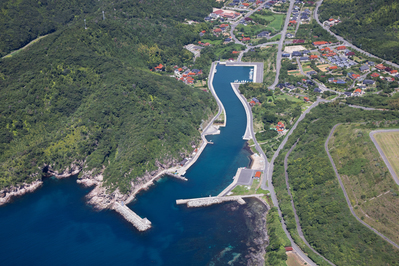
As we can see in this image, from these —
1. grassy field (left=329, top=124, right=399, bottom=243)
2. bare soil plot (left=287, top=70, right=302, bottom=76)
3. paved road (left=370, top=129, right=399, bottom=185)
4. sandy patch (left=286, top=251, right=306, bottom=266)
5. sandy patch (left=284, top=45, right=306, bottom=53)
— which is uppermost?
paved road (left=370, top=129, right=399, bottom=185)

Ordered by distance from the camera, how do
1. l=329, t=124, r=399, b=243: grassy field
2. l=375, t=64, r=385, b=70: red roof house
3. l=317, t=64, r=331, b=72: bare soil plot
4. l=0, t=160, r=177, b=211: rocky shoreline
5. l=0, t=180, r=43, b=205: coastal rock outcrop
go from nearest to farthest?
l=329, t=124, r=399, b=243: grassy field
l=0, t=160, r=177, b=211: rocky shoreline
l=0, t=180, r=43, b=205: coastal rock outcrop
l=375, t=64, r=385, b=70: red roof house
l=317, t=64, r=331, b=72: bare soil plot

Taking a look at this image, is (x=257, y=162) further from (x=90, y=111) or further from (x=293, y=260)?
(x=90, y=111)

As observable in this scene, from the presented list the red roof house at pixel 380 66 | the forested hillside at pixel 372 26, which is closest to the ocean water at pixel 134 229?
the red roof house at pixel 380 66

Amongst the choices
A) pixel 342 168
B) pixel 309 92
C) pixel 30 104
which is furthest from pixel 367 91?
pixel 30 104

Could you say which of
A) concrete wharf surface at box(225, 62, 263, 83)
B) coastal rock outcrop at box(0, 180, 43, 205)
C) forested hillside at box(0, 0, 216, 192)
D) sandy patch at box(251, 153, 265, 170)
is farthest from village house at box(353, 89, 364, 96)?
coastal rock outcrop at box(0, 180, 43, 205)

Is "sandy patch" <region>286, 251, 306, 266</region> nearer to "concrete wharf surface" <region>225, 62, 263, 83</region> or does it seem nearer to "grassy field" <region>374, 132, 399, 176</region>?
"grassy field" <region>374, 132, 399, 176</region>

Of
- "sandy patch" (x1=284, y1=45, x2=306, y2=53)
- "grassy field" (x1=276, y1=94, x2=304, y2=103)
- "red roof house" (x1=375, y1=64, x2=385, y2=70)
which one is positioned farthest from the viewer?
"sandy patch" (x1=284, y1=45, x2=306, y2=53)

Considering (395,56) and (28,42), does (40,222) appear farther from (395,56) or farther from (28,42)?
(395,56)
